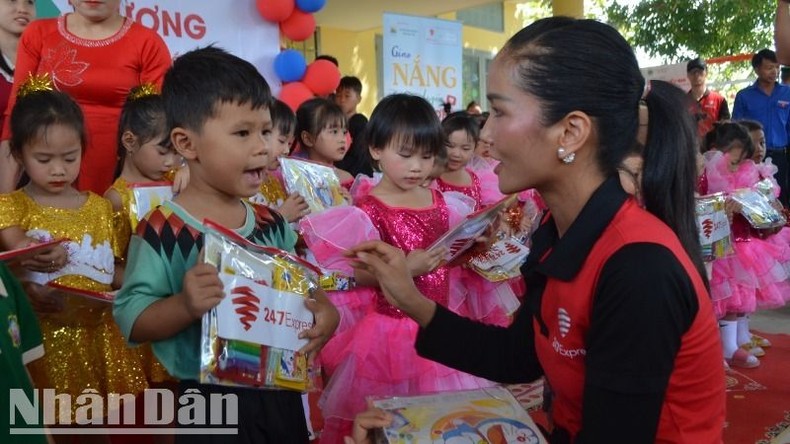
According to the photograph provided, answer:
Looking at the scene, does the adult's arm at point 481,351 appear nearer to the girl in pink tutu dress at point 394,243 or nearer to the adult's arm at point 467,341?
the adult's arm at point 467,341

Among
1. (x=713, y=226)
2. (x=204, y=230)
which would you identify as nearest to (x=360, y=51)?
(x=713, y=226)

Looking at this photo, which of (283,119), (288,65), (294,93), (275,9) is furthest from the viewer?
(294,93)

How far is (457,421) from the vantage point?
1.25m

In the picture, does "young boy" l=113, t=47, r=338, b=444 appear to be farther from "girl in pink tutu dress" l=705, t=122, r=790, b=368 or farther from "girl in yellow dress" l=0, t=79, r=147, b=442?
"girl in pink tutu dress" l=705, t=122, r=790, b=368

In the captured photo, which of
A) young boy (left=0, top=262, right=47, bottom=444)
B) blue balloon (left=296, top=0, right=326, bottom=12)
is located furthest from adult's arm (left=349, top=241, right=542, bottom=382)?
blue balloon (left=296, top=0, right=326, bottom=12)

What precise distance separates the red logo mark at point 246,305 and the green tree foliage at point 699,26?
8.97 metres

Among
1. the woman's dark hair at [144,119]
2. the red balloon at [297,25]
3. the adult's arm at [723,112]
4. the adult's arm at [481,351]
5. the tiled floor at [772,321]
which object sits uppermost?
Result: the red balloon at [297,25]

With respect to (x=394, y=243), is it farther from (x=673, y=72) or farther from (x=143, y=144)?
A: (x=673, y=72)

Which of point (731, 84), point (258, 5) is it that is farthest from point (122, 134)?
point (731, 84)

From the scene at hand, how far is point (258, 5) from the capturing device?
4.52 metres

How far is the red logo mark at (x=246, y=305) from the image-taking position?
1261 mm

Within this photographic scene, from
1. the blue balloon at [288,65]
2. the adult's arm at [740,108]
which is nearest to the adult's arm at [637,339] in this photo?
the blue balloon at [288,65]

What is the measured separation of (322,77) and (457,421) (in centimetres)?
416

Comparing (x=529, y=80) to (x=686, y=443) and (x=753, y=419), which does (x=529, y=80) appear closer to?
(x=686, y=443)
